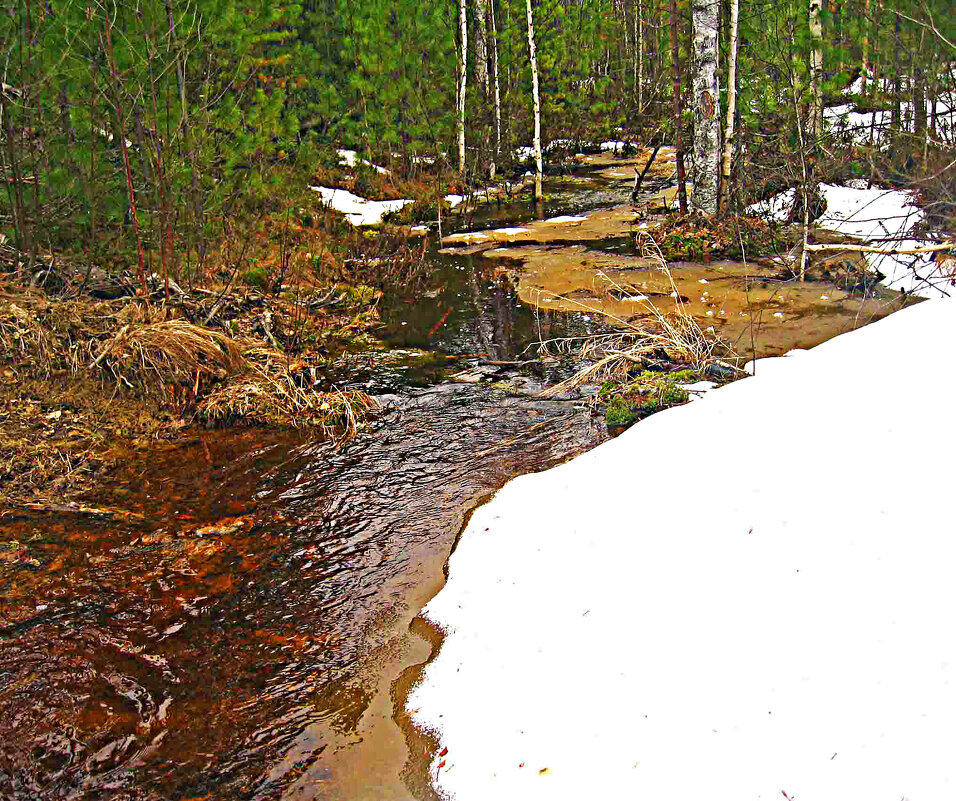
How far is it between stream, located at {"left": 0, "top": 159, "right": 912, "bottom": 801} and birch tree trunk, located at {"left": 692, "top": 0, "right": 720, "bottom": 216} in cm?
712

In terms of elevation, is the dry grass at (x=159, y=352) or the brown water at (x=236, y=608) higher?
the dry grass at (x=159, y=352)

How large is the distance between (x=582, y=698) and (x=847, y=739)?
984 mm

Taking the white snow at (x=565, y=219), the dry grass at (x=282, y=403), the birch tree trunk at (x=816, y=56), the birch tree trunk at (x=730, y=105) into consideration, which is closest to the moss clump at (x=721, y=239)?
the birch tree trunk at (x=730, y=105)

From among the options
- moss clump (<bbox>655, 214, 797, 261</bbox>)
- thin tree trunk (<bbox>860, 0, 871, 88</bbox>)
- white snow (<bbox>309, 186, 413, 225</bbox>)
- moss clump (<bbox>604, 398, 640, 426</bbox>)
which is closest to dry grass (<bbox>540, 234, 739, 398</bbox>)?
moss clump (<bbox>604, 398, 640, 426</bbox>)

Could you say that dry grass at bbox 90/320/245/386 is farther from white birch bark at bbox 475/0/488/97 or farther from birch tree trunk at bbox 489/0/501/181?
white birch bark at bbox 475/0/488/97

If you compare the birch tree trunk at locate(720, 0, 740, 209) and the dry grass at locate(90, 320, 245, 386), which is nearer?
the dry grass at locate(90, 320, 245, 386)

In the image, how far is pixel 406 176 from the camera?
1941 centimetres

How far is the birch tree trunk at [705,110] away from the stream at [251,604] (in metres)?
7.12

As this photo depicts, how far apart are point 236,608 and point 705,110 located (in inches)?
426

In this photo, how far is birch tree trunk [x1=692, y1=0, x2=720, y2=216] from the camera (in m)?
12.1

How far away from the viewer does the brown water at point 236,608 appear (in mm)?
3428

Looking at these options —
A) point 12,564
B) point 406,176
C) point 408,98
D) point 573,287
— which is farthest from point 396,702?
point 408,98

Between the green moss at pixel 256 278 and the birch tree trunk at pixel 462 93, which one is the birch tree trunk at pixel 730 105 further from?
the birch tree trunk at pixel 462 93

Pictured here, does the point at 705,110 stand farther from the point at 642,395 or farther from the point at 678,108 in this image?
the point at 642,395
